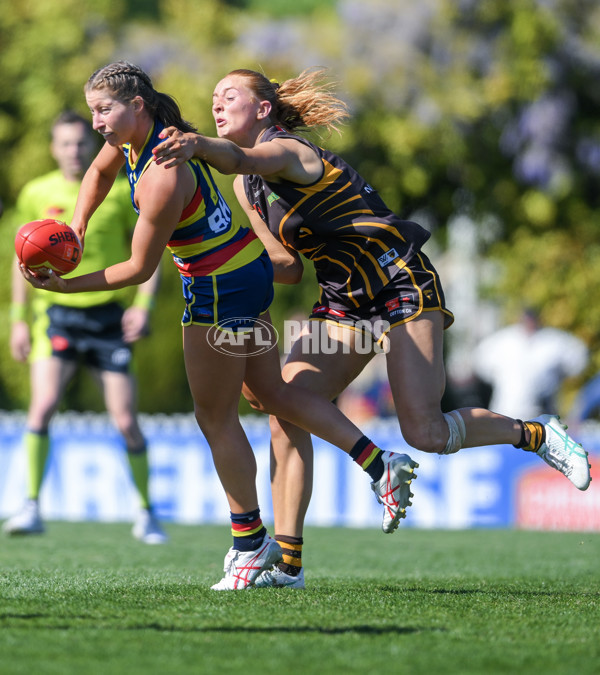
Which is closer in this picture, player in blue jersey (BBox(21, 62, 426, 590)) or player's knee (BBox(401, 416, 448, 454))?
player in blue jersey (BBox(21, 62, 426, 590))

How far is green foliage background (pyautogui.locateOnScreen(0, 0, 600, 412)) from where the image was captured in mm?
17938

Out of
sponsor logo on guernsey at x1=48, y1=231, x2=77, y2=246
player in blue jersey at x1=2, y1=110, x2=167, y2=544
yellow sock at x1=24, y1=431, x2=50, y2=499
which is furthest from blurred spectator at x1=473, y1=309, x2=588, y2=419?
sponsor logo on guernsey at x1=48, y1=231, x2=77, y2=246

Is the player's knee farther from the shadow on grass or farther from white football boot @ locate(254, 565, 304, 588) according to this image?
the shadow on grass

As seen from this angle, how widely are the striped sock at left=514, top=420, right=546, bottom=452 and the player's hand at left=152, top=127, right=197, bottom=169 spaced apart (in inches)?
83.2

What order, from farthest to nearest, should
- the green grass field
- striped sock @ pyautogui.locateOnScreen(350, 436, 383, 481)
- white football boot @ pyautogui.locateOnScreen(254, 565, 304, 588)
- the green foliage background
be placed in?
the green foliage background
white football boot @ pyautogui.locateOnScreen(254, 565, 304, 588)
striped sock @ pyautogui.locateOnScreen(350, 436, 383, 481)
the green grass field

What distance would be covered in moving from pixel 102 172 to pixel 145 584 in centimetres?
182

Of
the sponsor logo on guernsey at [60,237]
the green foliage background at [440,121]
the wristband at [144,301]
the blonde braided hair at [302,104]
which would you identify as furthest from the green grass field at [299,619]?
the green foliage background at [440,121]

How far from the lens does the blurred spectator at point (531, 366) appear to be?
12445mm

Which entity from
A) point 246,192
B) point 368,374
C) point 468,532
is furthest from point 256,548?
point 368,374

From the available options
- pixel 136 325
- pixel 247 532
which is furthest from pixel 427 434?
pixel 136 325

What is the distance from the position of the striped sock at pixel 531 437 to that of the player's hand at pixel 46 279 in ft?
7.29

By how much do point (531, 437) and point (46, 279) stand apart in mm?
2327

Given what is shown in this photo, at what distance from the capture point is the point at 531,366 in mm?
12477

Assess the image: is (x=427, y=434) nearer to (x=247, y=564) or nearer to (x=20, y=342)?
(x=247, y=564)
